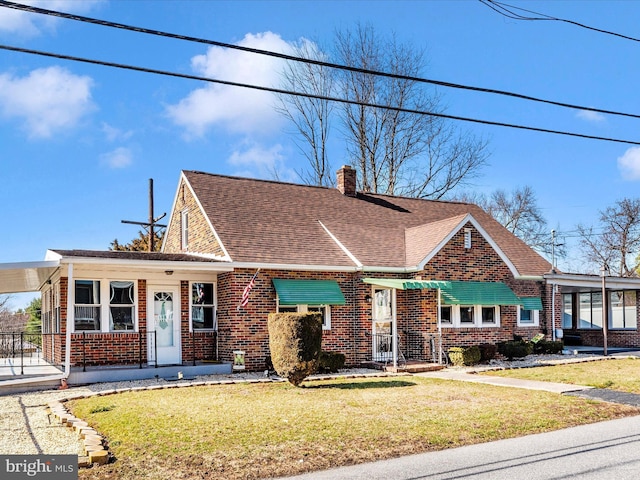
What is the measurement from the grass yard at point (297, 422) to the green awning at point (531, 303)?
316 inches

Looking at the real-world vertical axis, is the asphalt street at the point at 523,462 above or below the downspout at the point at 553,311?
below

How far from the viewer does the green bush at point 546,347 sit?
867 inches

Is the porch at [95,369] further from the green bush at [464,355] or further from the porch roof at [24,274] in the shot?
the green bush at [464,355]

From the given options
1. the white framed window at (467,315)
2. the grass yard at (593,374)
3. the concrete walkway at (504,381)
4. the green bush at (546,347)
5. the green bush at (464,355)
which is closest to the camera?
the concrete walkway at (504,381)

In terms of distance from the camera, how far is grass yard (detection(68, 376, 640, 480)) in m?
7.86

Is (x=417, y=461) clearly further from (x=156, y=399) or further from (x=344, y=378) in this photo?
(x=344, y=378)

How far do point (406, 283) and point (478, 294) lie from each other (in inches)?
128

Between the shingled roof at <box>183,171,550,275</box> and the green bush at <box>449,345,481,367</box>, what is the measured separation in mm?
3073

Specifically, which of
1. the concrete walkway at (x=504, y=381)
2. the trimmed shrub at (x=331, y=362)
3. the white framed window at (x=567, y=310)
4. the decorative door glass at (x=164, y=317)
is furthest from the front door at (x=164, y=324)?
the white framed window at (x=567, y=310)

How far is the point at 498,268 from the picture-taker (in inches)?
837

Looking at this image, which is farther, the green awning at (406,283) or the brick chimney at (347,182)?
the brick chimney at (347,182)

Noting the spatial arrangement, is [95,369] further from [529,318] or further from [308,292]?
[529,318]

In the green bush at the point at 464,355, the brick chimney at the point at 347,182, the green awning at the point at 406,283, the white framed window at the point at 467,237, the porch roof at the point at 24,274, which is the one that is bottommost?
the green bush at the point at 464,355

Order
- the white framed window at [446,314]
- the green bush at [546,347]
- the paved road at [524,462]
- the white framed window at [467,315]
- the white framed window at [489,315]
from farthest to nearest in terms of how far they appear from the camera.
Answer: the green bush at [546,347], the white framed window at [489,315], the white framed window at [467,315], the white framed window at [446,314], the paved road at [524,462]
